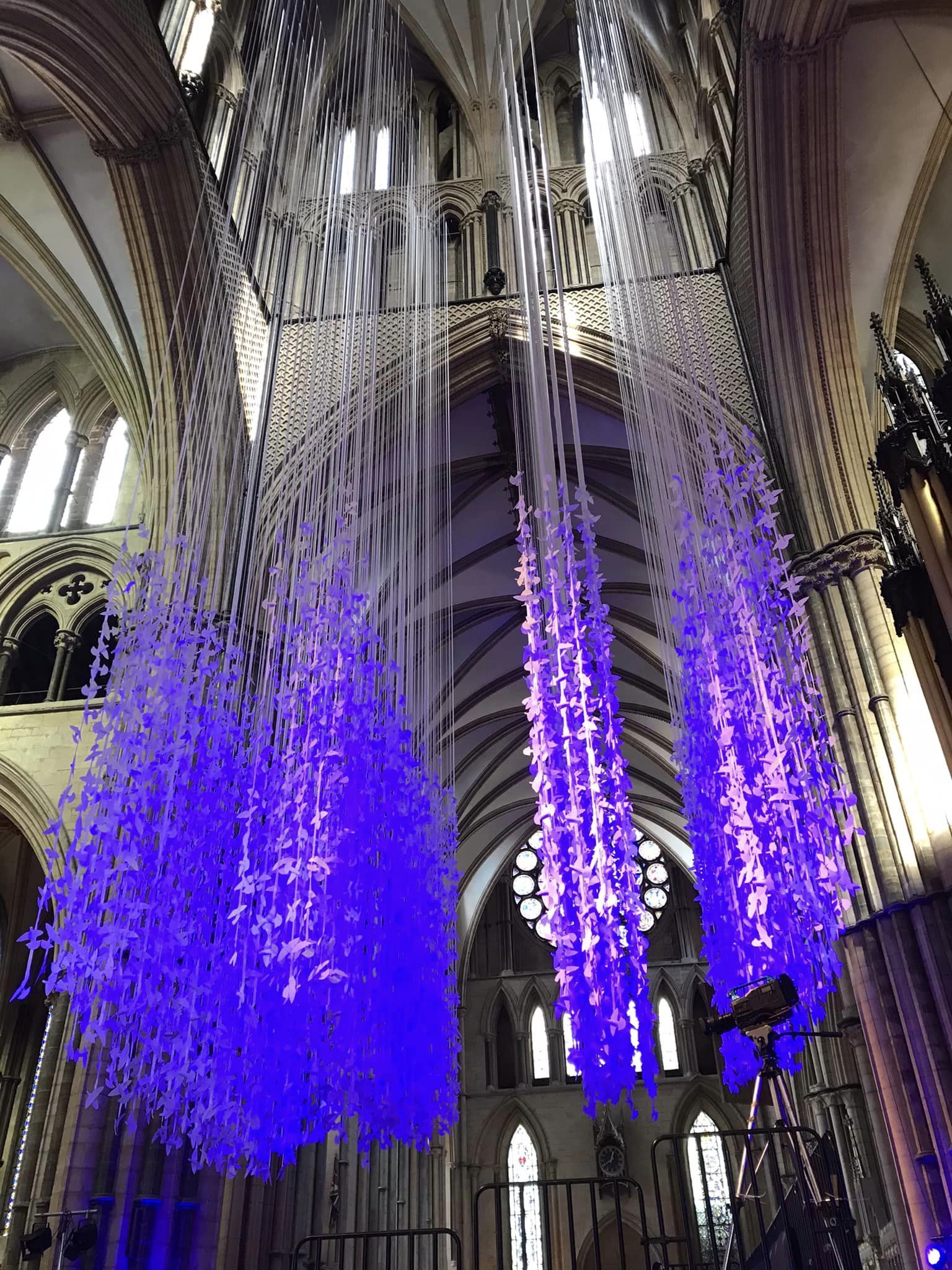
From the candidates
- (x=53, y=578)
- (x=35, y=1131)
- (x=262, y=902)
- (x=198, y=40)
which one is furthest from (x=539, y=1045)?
(x=198, y=40)

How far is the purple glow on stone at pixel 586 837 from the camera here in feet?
17.3

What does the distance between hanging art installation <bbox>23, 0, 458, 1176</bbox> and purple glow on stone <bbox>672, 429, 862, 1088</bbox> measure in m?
2.54

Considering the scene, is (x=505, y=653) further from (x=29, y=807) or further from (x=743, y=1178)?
(x=743, y=1178)

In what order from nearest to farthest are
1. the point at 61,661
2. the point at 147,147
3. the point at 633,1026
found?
the point at 633,1026 < the point at 147,147 < the point at 61,661

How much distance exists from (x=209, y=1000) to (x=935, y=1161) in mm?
5675

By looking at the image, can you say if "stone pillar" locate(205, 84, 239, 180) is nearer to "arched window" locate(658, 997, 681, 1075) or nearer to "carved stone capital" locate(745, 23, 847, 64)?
"carved stone capital" locate(745, 23, 847, 64)

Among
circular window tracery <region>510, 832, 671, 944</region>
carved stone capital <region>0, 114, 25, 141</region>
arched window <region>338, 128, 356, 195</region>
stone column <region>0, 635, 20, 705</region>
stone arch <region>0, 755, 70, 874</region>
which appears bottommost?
stone arch <region>0, 755, 70, 874</region>

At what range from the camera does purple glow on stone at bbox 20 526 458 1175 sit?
22.0 feet

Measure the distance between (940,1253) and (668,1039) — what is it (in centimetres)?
1820

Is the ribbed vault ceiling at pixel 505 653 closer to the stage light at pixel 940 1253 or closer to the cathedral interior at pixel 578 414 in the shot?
the cathedral interior at pixel 578 414

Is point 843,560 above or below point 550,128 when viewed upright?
below

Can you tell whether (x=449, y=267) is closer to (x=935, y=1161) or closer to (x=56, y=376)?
(x=56, y=376)

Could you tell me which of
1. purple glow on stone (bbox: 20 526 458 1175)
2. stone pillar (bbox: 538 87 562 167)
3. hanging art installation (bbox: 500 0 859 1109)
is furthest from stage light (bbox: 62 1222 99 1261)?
stone pillar (bbox: 538 87 562 167)

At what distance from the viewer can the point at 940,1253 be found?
6.35 meters
